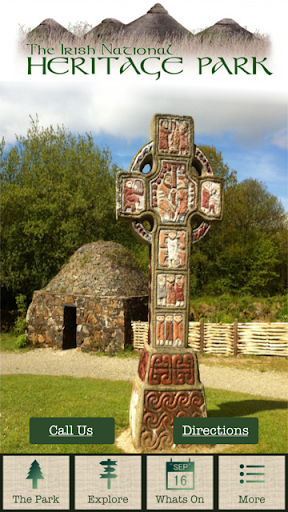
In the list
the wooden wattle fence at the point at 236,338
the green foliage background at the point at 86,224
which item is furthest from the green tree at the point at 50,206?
the wooden wattle fence at the point at 236,338

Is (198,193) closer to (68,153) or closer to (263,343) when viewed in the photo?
(263,343)

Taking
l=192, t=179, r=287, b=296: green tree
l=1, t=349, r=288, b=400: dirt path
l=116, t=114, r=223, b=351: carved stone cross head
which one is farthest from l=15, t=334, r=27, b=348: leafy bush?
l=192, t=179, r=287, b=296: green tree

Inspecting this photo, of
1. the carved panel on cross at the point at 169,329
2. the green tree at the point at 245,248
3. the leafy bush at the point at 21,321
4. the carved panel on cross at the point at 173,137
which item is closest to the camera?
the carved panel on cross at the point at 169,329

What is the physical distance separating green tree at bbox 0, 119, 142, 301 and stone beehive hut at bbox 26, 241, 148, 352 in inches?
176

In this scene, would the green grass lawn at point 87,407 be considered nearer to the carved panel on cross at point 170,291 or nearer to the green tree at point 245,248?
the carved panel on cross at point 170,291

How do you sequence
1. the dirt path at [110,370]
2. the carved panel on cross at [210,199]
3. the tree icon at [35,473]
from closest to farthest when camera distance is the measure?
the tree icon at [35,473]
the carved panel on cross at [210,199]
the dirt path at [110,370]

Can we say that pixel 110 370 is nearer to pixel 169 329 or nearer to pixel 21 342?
pixel 21 342

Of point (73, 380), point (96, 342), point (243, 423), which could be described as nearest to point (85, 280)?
point (96, 342)

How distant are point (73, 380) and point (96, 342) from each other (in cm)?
428

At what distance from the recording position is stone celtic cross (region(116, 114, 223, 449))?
5438 mm

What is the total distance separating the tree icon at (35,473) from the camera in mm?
3986

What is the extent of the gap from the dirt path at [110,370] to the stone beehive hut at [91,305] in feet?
2.39

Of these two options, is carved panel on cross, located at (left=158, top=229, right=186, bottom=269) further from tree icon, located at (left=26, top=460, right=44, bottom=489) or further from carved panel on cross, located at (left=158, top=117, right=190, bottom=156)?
tree icon, located at (left=26, top=460, right=44, bottom=489)

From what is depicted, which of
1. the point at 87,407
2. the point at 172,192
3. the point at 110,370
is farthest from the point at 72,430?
the point at 110,370
